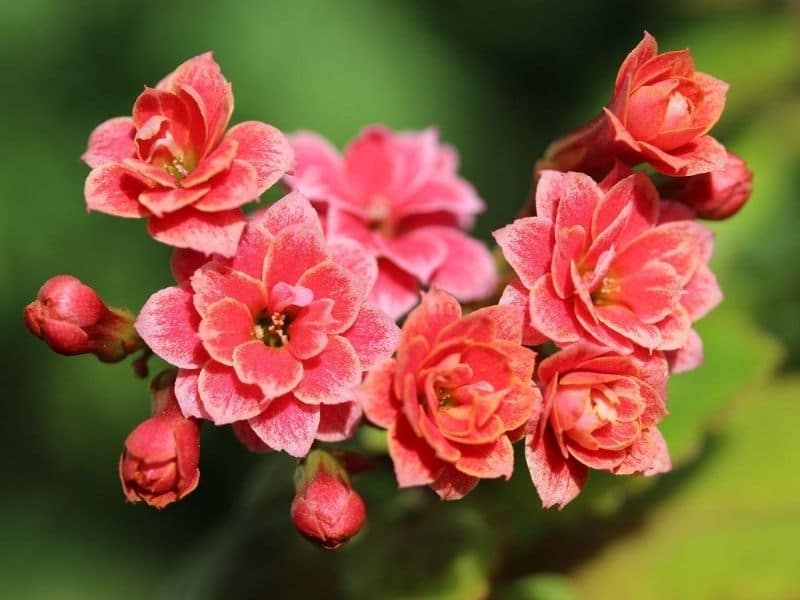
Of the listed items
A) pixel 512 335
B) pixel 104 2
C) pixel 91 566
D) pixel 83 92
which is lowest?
pixel 91 566

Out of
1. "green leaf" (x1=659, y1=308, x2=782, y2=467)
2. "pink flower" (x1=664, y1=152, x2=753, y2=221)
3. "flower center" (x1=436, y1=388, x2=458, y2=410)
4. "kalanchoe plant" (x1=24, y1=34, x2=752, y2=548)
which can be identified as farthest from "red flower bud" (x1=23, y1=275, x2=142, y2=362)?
"green leaf" (x1=659, y1=308, x2=782, y2=467)

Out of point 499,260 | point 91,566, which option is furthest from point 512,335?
point 91,566

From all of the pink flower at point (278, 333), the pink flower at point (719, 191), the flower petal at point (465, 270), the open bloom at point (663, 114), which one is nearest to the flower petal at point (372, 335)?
the pink flower at point (278, 333)

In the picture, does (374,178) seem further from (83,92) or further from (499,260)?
(83,92)

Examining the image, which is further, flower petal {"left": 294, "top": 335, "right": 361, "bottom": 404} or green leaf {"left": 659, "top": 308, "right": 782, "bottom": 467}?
green leaf {"left": 659, "top": 308, "right": 782, "bottom": 467}

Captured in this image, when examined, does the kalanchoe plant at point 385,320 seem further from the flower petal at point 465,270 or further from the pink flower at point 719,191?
the flower petal at point 465,270

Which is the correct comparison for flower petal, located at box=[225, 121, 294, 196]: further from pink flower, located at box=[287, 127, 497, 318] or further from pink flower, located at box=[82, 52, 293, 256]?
pink flower, located at box=[287, 127, 497, 318]
